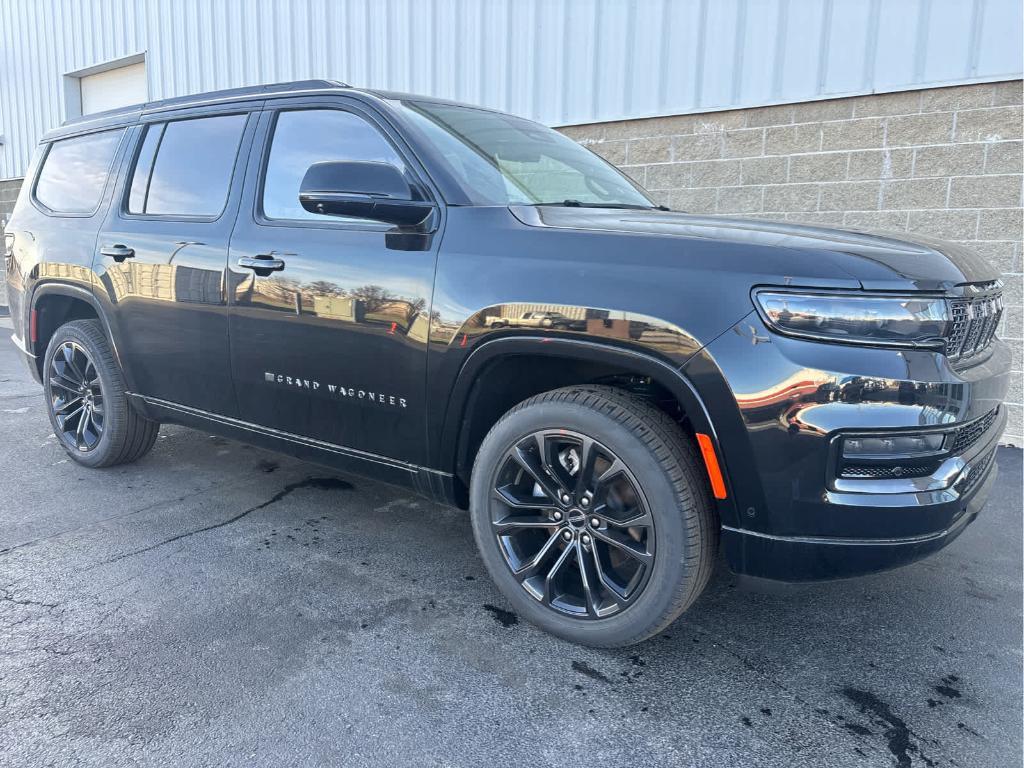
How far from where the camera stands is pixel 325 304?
2760mm

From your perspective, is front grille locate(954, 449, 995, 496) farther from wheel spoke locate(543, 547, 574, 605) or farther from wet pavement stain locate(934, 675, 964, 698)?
wheel spoke locate(543, 547, 574, 605)

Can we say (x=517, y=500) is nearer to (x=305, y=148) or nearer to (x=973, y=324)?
(x=973, y=324)

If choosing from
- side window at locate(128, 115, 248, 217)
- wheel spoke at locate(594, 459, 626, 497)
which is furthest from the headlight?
side window at locate(128, 115, 248, 217)

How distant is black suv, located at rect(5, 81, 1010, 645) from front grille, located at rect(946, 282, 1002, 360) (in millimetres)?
12

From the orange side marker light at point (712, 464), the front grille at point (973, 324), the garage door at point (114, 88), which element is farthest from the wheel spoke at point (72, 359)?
the garage door at point (114, 88)

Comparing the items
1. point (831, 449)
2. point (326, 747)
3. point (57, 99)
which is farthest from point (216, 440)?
point (57, 99)

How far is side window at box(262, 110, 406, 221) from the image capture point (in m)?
2.87

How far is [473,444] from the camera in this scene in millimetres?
2631

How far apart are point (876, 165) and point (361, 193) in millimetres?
4340

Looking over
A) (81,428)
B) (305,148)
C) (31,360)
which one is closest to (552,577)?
(305,148)

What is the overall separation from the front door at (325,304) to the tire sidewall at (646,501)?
331mm

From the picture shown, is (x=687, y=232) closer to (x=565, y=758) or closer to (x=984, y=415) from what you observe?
(x=984, y=415)

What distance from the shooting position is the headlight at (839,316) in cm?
191

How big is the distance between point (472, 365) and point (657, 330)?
26.2 inches
